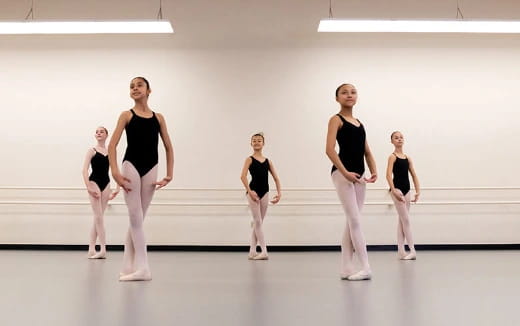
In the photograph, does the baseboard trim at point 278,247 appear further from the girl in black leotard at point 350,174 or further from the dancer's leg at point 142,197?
the dancer's leg at point 142,197

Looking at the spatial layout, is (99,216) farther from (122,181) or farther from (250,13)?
(250,13)

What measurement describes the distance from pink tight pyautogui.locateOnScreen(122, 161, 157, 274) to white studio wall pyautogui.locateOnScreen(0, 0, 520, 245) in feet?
12.6

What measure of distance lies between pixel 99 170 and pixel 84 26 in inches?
87.3

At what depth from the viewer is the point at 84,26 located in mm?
6871

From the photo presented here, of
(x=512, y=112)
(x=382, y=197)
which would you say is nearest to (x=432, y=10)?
(x=512, y=112)

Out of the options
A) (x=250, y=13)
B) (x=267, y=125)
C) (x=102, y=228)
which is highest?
(x=250, y=13)

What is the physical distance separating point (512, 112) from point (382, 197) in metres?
2.56

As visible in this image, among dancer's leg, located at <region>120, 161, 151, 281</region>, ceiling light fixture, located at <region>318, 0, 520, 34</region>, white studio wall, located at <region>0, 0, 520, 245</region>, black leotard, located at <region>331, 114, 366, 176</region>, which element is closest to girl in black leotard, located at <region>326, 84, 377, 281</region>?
black leotard, located at <region>331, 114, 366, 176</region>

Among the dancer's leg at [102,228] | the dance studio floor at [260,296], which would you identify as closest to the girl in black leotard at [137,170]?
the dance studio floor at [260,296]

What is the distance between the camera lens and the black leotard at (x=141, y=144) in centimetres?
369

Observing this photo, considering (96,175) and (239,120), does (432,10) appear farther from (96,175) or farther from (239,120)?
(96,175)

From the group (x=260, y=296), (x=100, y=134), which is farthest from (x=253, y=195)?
(x=260, y=296)

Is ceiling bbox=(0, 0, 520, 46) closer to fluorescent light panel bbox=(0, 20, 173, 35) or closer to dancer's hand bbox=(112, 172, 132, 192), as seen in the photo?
fluorescent light panel bbox=(0, 20, 173, 35)

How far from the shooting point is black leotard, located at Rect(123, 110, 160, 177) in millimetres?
3693
